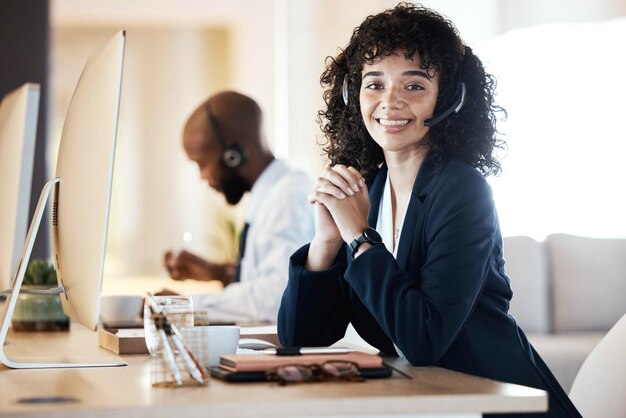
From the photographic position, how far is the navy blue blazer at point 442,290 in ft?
5.23

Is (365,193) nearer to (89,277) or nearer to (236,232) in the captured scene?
(89,277)

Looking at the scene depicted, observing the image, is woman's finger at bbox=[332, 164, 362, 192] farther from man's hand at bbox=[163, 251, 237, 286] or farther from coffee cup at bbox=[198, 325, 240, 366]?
→ man's hand at bbox=[163, 251, 237, 286]

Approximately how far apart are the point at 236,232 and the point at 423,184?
18.9 ft

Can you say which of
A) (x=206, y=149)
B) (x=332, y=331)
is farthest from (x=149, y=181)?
(x=332, y=331)

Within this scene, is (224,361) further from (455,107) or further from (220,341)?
(455,107)

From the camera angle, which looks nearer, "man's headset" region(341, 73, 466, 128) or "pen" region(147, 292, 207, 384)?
"pen" region(147, 292, 207, 384)

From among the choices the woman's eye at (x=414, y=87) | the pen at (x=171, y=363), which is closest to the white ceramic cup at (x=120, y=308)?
the woman's eye at (x=414, y=87)

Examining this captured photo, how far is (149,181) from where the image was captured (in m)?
7.43

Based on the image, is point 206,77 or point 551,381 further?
point 206,77

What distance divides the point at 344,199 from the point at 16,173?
32.6 inches

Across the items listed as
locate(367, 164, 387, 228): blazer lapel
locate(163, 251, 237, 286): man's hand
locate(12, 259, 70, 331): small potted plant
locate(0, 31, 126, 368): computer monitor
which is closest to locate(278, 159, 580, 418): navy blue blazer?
locate(367, 164, 387, 228): blazer lapel

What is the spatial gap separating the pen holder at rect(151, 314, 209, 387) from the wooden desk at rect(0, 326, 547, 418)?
3cm

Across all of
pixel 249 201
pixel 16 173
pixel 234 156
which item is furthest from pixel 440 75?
pixel 234 156

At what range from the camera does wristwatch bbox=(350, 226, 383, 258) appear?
168 centimetres
